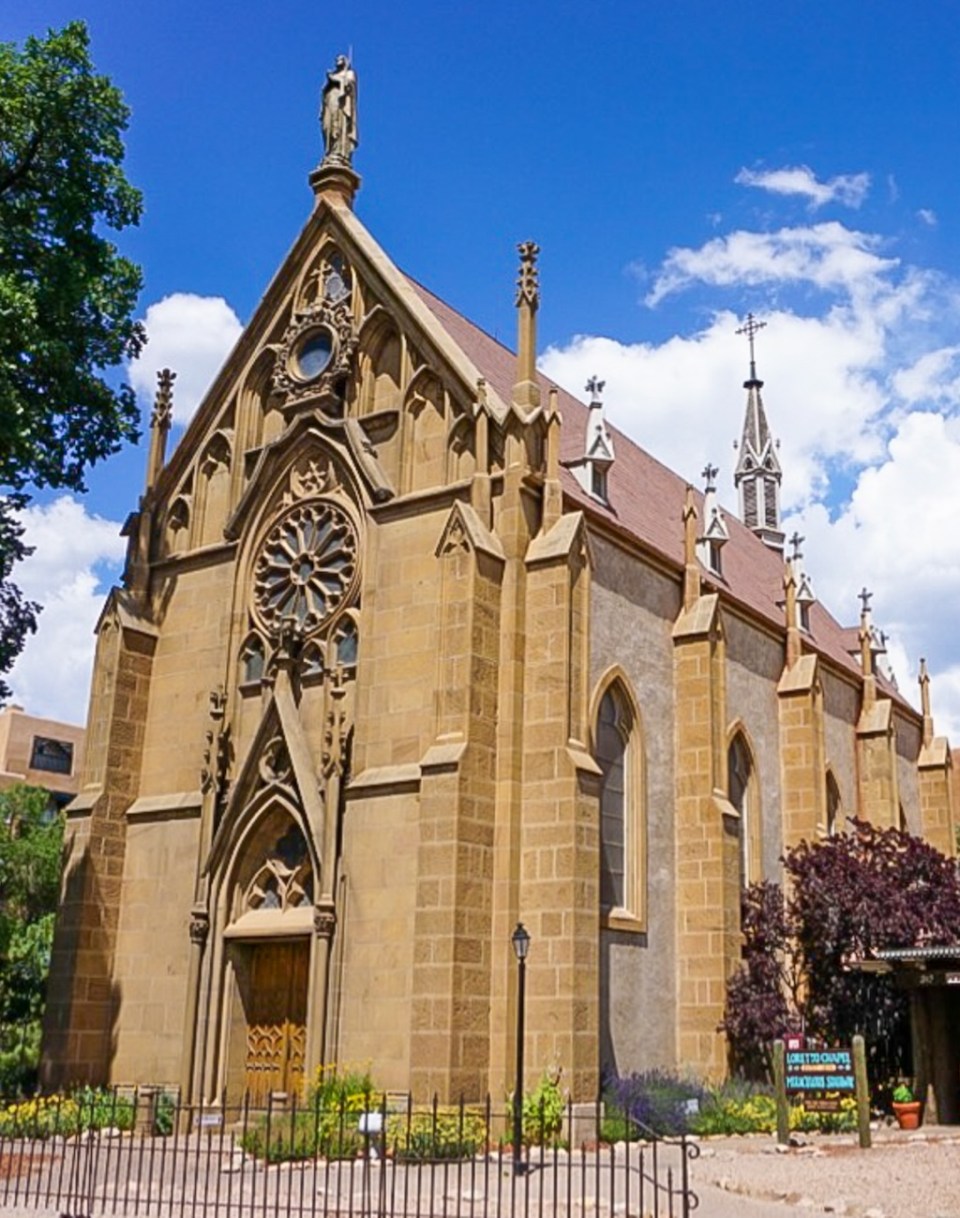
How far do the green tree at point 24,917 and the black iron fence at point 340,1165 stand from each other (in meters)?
10.7

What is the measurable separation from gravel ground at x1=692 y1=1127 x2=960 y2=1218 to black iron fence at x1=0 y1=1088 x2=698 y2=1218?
55 cm

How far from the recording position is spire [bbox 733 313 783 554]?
49156 mm

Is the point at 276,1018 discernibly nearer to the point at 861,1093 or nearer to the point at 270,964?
the point at 270,964

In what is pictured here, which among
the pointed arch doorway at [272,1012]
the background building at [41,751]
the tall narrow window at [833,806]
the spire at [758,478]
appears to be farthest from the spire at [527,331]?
the background building at [41,751]

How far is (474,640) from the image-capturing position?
21781mm

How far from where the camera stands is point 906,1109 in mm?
22766

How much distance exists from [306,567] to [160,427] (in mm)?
5985

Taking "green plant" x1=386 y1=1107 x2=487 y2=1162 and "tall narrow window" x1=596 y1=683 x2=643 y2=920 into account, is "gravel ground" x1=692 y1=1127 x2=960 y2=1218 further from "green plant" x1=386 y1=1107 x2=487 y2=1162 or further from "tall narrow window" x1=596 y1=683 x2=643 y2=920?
"tall narrow window" x1=596 y1=683 x2=643 y2=920

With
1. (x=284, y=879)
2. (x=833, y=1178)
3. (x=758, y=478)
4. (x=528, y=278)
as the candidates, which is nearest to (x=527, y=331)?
(x=528, y=278)

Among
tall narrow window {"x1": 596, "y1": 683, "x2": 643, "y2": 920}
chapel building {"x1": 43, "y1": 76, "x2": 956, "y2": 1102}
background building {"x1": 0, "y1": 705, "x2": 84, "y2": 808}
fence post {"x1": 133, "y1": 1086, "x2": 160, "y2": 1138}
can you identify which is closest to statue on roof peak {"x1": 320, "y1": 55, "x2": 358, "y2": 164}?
A: chapel building {"x1": 43, "y1": 76, "x2": 956, "y2": 1102}

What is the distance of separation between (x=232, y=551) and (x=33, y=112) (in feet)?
28.9

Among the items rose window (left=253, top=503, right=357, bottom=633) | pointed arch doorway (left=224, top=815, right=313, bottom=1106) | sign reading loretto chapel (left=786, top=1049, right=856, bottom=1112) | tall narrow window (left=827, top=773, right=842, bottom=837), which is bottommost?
sign reading loretto chapel (left=786, top=1049, right=856, bottom=1112)

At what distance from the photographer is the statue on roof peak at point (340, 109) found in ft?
95.5

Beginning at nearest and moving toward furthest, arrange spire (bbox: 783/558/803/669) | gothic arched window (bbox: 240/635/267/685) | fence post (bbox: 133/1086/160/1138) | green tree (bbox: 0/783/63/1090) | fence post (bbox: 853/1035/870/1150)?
fence post (bbox: 853/1035/870/1150) < fence post (bbox: 133/1086/160/1138) < gothic arched window (bbox: 240/635/267/685) < spire (bbox: 783/558/803/669) < green tree (bbox: 0/783/63/1090)
